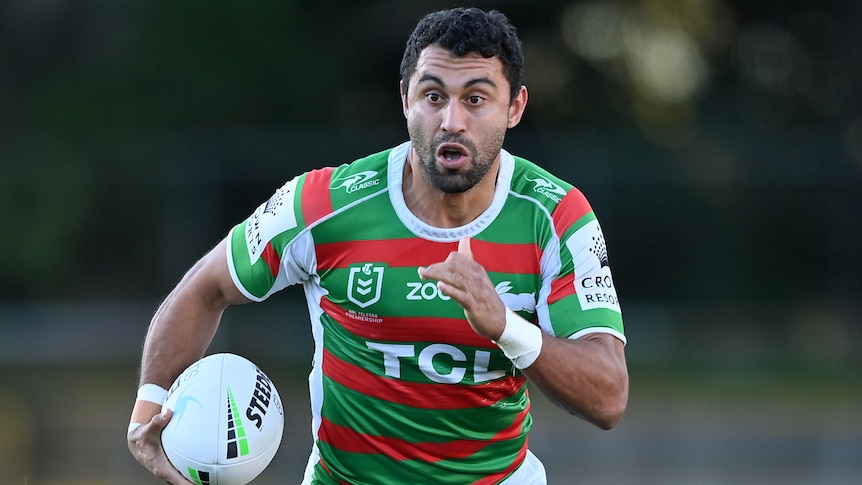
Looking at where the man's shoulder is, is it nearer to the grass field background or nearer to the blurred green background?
the grass field background

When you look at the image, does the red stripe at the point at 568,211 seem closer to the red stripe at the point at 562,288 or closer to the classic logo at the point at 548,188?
the classic logo at the point at 548,188

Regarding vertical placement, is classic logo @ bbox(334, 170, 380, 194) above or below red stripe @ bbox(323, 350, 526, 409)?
above

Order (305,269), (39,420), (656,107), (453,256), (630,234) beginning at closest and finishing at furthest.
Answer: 1. (453,256)
2. (305,269)
3. (39,420)
4. (630,234)
5. (656,107)

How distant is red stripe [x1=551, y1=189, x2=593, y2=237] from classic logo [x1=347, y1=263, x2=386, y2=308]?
0.67 metres

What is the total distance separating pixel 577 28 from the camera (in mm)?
20766

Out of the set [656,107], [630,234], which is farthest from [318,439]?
[656,107]

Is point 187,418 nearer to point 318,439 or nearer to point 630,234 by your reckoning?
point 318,439

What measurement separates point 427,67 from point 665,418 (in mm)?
9983

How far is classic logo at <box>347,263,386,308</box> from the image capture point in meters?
5.05

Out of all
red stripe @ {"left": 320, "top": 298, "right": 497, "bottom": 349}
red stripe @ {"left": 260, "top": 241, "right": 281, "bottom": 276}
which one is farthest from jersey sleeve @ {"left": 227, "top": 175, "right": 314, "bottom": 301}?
red stripe @ {"left": 320, "top": 298, "right": 497, "bottom": 349}

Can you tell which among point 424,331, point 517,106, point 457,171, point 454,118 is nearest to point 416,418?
point 424,331

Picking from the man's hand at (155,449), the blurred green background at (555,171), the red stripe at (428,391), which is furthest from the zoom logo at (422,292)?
the blurred green background at (555,171)

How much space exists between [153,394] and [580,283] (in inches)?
67.1

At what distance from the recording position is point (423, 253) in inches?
198
